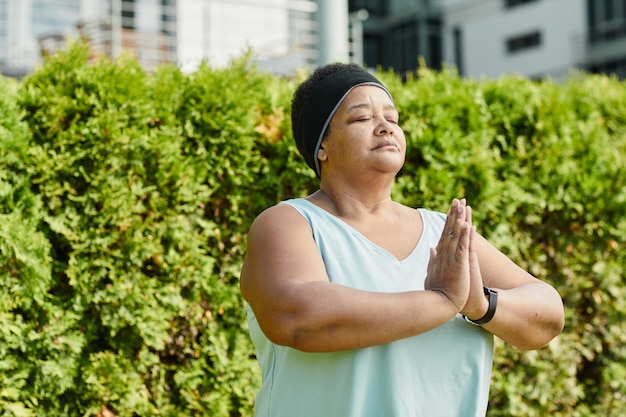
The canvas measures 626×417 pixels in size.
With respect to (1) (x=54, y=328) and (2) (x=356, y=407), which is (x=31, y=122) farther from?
(2) (x=356, y=407)

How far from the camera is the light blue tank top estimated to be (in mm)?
2064

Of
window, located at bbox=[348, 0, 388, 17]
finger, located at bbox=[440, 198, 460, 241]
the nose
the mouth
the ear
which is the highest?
window, located at bbox=[348, 0, 388, 17]

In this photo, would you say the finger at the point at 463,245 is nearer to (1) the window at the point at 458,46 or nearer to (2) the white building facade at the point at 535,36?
(2) the white building facade at the point at 535,36

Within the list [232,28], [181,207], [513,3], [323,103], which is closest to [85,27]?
[232,28]

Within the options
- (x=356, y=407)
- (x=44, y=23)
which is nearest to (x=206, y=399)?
(x=356, y=407)

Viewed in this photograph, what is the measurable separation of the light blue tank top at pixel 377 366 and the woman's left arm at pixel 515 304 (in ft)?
0.30

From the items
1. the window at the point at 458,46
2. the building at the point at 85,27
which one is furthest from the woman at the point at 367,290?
the window at the point at 458,46

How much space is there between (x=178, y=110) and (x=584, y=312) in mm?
2781

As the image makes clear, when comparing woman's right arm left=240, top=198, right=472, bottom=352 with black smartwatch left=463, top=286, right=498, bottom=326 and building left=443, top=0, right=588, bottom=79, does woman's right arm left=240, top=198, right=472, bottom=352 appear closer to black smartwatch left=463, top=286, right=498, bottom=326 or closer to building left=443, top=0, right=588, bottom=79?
black smartwatch left=463, top=286, right=498, bottom=326

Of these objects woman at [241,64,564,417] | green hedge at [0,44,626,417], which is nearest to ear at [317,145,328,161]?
woman at [241,64,564,417]

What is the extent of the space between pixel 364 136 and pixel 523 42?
2883 centimetres

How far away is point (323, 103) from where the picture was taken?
2.32 meters

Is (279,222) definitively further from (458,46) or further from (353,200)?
(458,46)

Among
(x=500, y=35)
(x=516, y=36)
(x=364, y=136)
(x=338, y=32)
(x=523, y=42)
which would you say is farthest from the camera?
(x=500, y=35)
